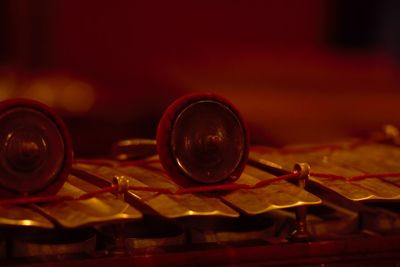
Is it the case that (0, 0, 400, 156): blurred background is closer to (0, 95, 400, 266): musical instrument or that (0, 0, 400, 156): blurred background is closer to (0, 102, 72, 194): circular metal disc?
(0, 95, 400, 266): musical instrument

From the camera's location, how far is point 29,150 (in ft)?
3.20

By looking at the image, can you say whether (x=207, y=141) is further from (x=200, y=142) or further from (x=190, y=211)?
(x=190, y=211)

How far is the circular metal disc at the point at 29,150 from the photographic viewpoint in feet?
3.19

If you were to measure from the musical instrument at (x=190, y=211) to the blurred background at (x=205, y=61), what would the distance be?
2.15 metres

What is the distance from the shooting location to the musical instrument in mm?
971

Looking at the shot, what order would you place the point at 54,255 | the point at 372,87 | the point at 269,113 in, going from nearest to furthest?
the point at 54,255 → the point at 269,113 → the point at 372,87

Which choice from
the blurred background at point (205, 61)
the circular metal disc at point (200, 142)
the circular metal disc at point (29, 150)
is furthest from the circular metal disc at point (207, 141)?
the blurred background at point (205, 61)

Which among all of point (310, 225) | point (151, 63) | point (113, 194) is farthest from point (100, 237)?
point (151, 63)

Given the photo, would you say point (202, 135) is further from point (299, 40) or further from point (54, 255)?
point (299, 40)

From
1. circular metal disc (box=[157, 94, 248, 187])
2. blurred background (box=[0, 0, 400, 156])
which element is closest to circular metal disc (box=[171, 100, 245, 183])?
circular metal disc (box=[157, 94, 248, 187])

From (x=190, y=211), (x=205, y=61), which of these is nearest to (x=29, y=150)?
(x=190, y=211)

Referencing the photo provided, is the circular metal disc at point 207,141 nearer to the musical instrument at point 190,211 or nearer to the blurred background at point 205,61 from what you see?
the musical instrument at point 190,211

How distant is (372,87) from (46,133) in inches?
139

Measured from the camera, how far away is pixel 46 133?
1001 mm
